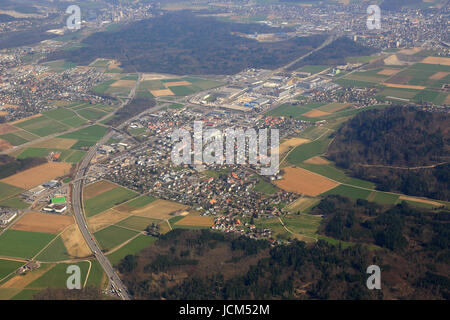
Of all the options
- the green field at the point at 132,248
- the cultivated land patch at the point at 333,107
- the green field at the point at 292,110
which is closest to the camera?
the green field at the point at 132,248

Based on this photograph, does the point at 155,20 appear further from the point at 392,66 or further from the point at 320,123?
the point at 320,123

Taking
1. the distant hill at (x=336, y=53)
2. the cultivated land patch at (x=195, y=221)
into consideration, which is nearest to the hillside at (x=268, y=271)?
the cultivated land patch at (x=195, y=221)

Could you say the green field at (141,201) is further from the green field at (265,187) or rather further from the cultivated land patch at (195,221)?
the green field at (265,187)

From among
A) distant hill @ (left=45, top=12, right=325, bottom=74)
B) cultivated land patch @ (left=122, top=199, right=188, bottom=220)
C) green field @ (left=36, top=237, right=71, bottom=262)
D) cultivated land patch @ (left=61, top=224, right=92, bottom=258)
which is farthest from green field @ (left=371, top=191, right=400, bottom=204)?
distant hill @ (left=45, top=12, right=325, bottom=74)

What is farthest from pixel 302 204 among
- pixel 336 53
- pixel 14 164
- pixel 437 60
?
pixel 336 53

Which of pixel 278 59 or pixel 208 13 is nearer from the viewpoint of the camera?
pixel 278 59
